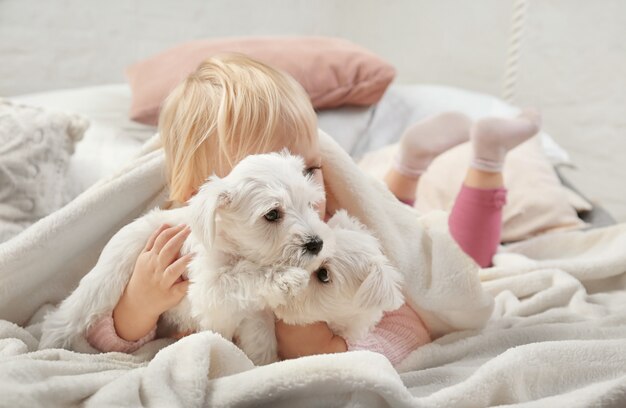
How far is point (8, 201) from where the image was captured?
1146 mm

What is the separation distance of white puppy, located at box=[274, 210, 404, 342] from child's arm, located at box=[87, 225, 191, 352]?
14 cm

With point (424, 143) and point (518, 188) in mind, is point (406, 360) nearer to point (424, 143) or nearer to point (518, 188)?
point (424, 143)

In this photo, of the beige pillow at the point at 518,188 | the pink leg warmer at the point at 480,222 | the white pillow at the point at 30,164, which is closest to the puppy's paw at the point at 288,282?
the white pillow at the point at 30,164

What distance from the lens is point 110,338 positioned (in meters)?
0.86

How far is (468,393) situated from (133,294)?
1.31ft

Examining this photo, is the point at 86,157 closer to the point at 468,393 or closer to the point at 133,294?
the point at 133,294

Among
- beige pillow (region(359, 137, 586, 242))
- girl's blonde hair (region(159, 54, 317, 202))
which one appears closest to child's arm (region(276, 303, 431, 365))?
girl's blonde hair (region(159, 54, 317, 202))

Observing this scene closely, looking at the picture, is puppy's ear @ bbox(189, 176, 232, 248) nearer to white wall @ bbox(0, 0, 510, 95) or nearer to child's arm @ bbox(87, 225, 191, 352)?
child's arm @ bbox(87, 225, 191, 352)

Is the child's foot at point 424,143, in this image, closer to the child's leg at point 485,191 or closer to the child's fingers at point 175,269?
the child's leg at point 485,191

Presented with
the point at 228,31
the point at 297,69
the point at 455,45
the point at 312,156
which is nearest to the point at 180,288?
the point at 312,156

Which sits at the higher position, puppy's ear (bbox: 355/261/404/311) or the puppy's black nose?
the puppy's black nose

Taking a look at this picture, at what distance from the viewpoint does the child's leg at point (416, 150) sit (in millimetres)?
1473

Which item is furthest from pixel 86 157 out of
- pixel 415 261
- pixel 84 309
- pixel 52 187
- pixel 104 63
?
pixel 104 63

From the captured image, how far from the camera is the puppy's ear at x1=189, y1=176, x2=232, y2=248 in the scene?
0.66m
